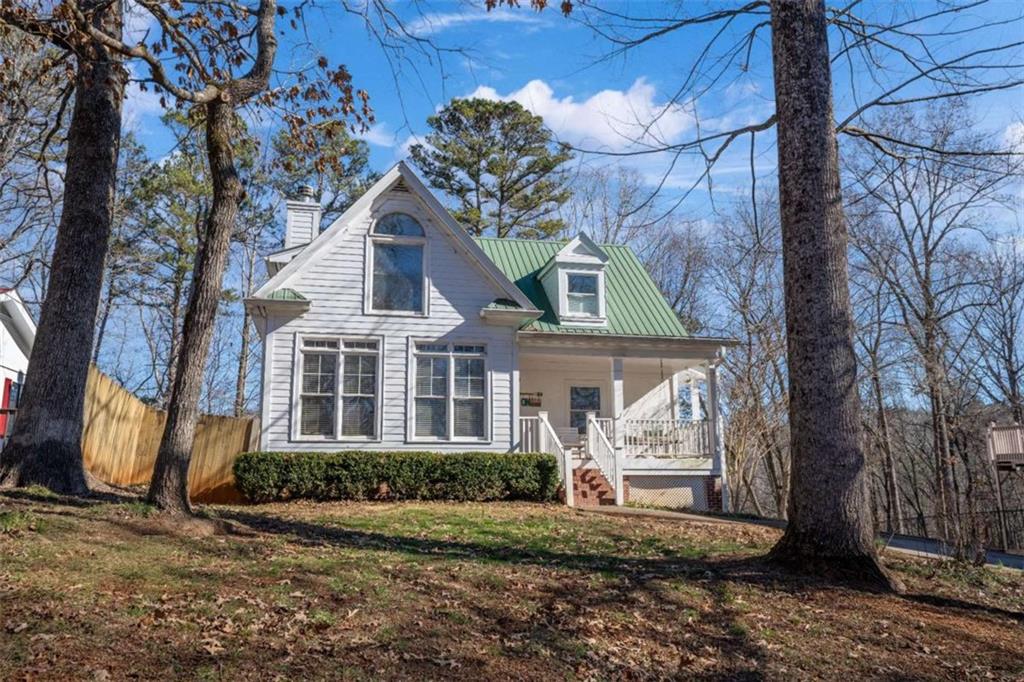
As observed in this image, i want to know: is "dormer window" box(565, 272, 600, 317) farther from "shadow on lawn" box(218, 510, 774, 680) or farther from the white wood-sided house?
"shadow on lawn" box(218, 510, 774, 680)

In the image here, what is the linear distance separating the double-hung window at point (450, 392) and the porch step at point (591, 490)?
2167 millimetres

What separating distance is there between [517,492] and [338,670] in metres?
10.3

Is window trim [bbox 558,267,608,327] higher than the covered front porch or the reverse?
higher

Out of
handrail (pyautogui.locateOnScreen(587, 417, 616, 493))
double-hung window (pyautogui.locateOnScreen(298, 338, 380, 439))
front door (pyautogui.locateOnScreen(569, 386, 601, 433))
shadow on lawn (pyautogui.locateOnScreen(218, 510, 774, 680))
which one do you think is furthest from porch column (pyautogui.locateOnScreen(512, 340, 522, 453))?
shadow on lawn (pyautogui.locateOnScreen(218, 510, 774, 680))

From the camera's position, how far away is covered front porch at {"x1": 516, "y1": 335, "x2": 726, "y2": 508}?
15.2 meters

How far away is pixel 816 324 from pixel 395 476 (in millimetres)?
8961

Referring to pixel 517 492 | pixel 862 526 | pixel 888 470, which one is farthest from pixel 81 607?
pixel 888 470

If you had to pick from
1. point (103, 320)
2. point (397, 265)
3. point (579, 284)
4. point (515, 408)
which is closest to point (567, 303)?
point (579, 284)

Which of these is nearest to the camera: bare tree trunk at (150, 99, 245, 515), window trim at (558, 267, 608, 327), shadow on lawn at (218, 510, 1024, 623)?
shadow on lawn at (218, 510, 1024, 623)

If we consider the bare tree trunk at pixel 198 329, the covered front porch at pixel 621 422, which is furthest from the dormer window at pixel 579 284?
the bare tree trunk at pixel 198 329

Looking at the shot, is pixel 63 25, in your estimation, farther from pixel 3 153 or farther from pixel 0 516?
pixel 3 153

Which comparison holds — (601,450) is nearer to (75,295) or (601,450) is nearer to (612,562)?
(612,562)

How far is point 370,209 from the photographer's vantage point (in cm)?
1566

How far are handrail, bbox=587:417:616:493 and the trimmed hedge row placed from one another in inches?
50.4
